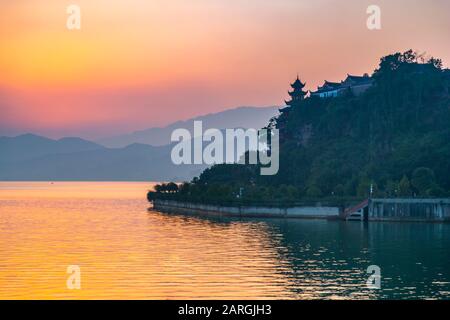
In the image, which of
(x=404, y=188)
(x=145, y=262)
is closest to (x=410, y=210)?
(x=404, y=188)

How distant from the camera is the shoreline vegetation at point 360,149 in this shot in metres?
88.2

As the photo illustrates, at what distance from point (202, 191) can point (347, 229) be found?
41.7 m

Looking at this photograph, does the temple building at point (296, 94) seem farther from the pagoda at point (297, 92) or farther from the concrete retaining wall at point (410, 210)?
the concrete retaining wall at point (410, 210)

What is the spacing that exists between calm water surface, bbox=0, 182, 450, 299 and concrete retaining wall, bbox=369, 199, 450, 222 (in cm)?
311

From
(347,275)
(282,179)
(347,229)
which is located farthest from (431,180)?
(347,275)

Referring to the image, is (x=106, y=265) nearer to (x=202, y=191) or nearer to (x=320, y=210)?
(x=320, y=210)

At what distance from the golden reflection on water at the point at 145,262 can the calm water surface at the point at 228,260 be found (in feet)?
0.19

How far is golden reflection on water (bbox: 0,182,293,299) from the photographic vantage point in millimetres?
34312

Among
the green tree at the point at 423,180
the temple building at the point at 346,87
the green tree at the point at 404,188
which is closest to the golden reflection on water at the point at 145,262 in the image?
the green tree at the point at 404,188

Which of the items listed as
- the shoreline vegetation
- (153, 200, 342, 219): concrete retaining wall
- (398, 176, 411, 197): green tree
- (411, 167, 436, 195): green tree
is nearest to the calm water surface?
(153, 200, 342, 219): concrete retaining wall

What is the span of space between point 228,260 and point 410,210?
117 feet

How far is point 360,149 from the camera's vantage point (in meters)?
110

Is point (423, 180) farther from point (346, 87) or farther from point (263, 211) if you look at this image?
point (346, 87)

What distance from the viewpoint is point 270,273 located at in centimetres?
4025
